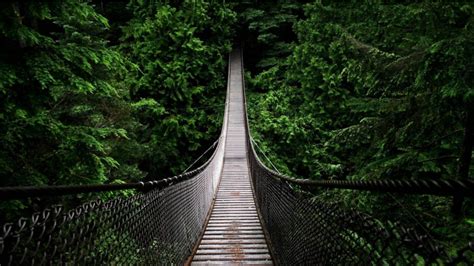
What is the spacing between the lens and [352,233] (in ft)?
4.40

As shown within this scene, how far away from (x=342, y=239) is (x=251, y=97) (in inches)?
566

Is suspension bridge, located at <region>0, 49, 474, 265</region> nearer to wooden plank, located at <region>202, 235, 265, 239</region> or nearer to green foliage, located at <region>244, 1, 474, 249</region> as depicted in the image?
wooden plank, located at <region>202, 235, 265, 239</region>

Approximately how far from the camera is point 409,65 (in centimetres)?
351

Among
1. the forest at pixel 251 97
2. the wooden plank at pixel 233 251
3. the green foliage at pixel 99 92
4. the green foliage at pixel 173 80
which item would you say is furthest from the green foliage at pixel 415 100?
the green foliage at pixel 173 80

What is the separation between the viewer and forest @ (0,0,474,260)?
302 cm

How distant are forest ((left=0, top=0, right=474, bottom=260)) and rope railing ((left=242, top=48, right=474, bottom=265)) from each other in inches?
3.7

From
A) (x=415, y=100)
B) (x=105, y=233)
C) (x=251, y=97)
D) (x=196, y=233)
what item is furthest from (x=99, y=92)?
(x=251, y=97)

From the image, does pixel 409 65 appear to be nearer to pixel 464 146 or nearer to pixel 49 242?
pixel 464 146

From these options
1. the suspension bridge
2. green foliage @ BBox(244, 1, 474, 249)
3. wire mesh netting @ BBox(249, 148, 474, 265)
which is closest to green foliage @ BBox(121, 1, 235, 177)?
green foliage @ BBox(244, 1, 474, 249)

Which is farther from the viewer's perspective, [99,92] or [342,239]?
[99,92]

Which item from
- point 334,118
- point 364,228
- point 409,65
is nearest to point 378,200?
point 409,65

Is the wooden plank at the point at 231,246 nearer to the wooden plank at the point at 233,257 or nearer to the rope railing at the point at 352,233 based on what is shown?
the wooden plank at the point at 233,257

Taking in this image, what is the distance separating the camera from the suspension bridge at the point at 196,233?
818 millimetres

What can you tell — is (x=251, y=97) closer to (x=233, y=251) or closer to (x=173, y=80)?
(x=173, y=80)
